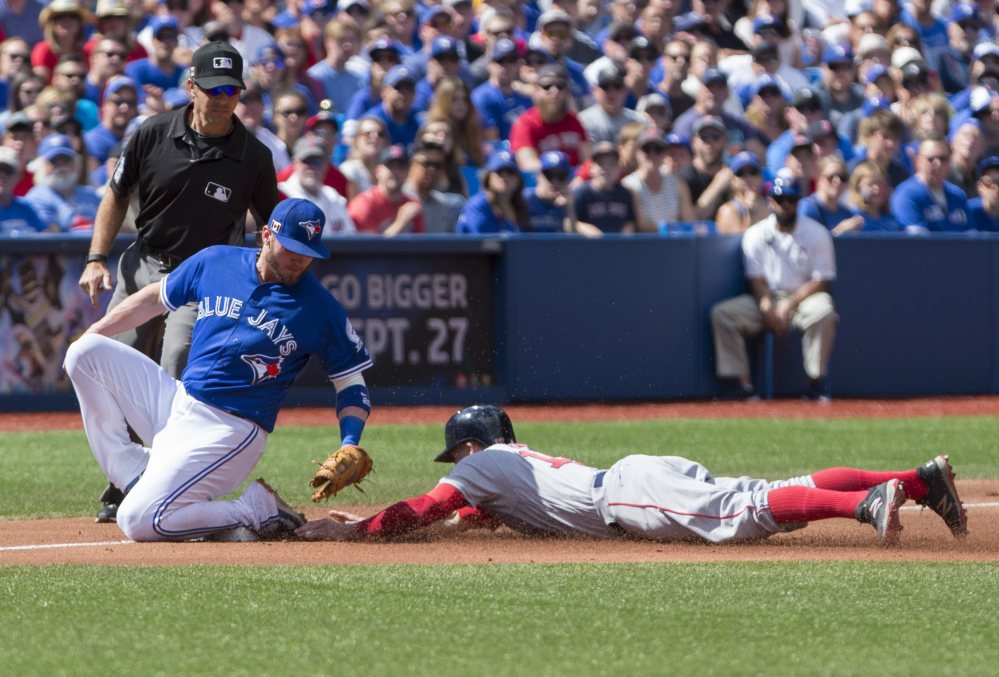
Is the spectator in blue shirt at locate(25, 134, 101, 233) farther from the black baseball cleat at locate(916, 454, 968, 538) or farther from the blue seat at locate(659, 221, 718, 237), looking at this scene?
the black baseball cleat at locate(916, 454, 968, 538)

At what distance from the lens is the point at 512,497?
705 cm

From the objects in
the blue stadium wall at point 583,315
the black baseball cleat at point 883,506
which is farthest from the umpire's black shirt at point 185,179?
the blue stadium wall at point 583,315

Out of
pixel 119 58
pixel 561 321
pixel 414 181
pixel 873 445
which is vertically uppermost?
pixel 119 58

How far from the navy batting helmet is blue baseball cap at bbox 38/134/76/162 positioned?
254 inches

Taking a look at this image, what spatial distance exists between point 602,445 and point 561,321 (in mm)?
2826

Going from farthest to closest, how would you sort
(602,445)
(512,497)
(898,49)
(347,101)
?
(898,49) < (347,101) < (602,445) < (512,497)

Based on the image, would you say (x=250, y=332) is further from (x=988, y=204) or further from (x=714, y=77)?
(x=988, y=204)

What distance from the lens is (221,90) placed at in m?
7.61

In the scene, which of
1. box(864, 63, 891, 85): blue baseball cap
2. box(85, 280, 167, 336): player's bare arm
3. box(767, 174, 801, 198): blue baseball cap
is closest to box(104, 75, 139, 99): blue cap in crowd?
box(767, 174, 801, 198): blue baseball cap

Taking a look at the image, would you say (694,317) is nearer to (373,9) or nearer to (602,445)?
(602,445)

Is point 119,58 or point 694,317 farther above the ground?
point 119,58

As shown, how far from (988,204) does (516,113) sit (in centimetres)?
462

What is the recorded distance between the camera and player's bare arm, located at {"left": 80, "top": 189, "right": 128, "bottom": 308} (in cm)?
765

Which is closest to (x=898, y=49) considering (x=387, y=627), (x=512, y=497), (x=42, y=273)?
(x=42, y=273)
